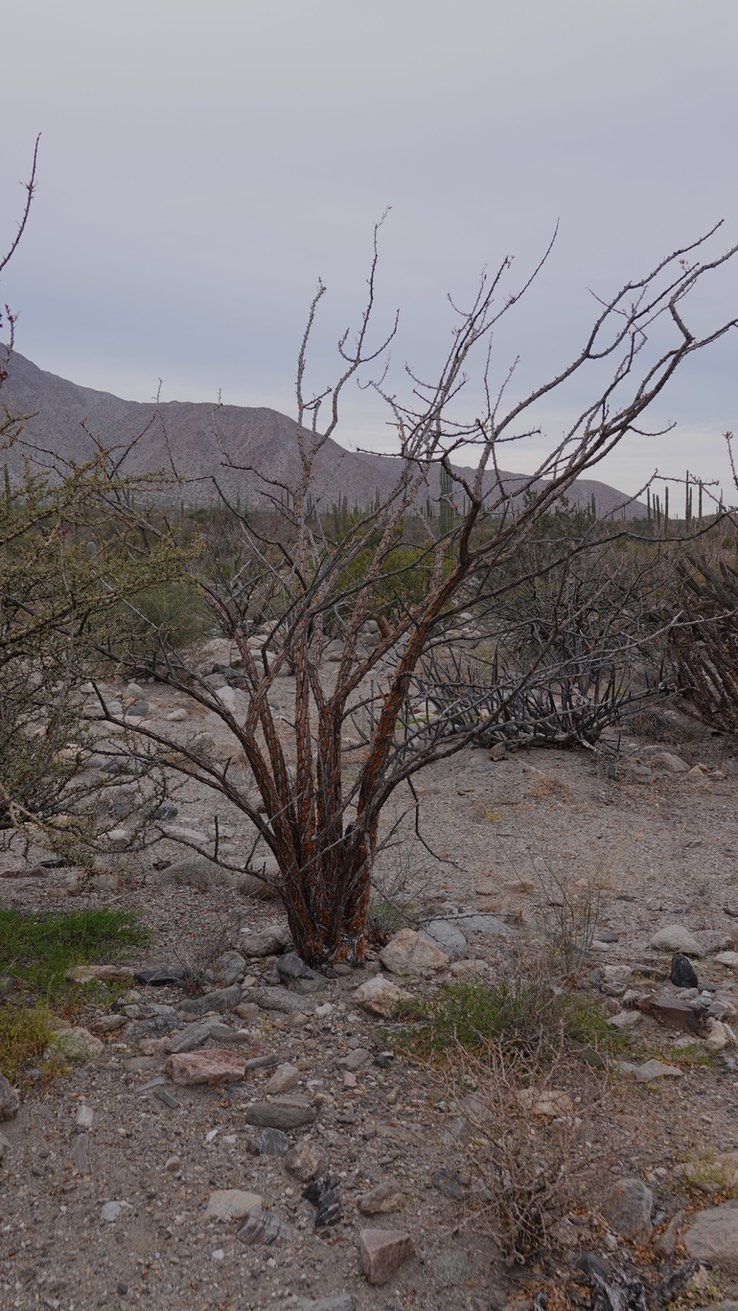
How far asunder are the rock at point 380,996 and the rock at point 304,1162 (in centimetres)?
77

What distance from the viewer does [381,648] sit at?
148 inches

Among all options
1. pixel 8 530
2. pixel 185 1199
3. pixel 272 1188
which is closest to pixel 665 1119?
pixel 272 1188

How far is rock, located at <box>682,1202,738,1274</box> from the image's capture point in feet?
7.18

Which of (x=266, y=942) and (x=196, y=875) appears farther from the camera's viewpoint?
(x=196, y=875)

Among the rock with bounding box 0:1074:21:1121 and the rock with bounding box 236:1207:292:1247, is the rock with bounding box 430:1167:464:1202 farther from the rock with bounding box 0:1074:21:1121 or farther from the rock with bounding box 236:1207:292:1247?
the rock with bounding box 0:1074:21:1121

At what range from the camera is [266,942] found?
159 inches

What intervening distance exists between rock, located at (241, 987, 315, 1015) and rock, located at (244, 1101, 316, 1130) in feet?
2.00

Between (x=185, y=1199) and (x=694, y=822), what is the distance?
468 centimetres

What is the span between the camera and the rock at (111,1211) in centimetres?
243

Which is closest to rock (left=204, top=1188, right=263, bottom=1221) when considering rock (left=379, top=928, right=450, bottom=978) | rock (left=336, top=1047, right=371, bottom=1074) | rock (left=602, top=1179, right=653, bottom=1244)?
rock (left=336, top=1047, right=371, bottom=1074)

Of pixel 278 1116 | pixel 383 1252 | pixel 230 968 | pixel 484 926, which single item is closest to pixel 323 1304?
pixel 383 1252

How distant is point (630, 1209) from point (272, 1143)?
96 centimetres

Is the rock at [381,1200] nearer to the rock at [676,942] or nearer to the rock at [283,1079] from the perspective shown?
the rock at [283,1079]

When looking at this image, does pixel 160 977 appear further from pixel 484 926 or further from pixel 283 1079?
pixel 484 926
